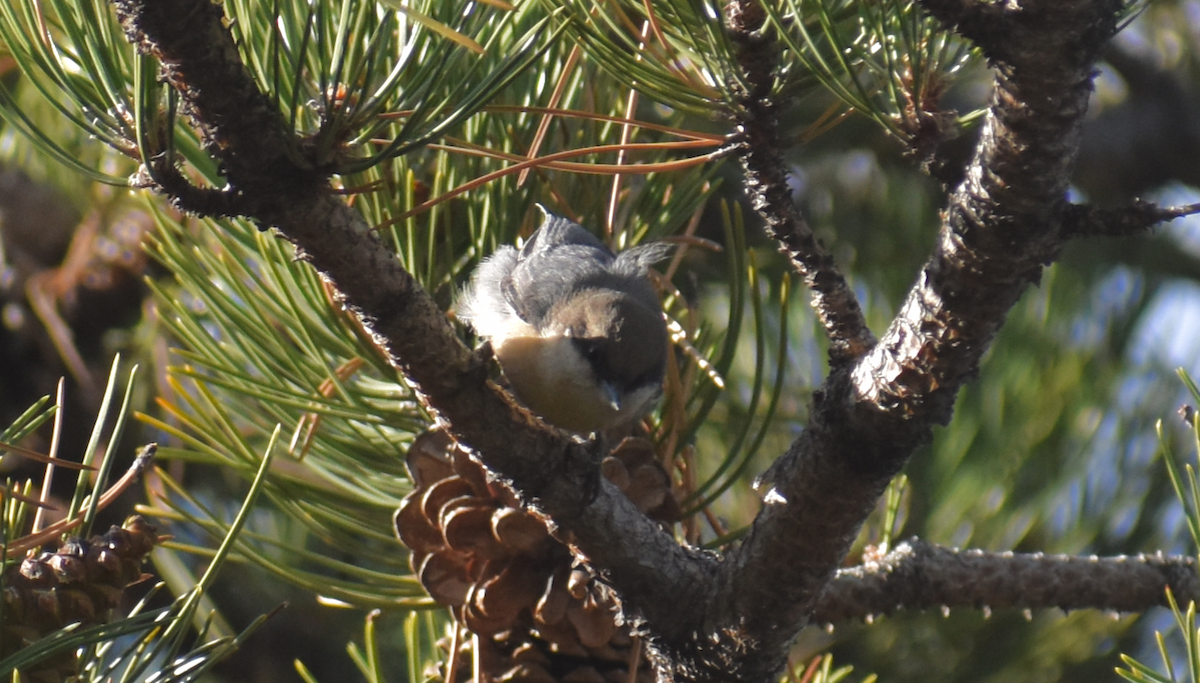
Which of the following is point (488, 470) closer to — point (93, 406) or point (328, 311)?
point (328, 311)

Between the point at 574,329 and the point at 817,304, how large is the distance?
0.75m

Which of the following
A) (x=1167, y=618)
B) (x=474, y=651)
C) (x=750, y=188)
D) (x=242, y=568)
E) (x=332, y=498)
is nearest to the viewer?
(x=750, y=188)

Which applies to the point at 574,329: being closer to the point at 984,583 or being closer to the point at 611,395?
the point at 611,395

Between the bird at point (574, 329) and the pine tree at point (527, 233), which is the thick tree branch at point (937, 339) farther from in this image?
the bird at point (574, 329)

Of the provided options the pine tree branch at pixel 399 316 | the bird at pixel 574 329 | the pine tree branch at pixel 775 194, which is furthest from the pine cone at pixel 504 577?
the pine tree branch at pixel 775 194

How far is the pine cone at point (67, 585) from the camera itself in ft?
2.84

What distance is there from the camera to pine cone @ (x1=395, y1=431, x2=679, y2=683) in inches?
47.9

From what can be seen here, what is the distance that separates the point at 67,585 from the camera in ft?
2.88

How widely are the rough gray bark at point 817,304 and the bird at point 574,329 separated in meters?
0.38

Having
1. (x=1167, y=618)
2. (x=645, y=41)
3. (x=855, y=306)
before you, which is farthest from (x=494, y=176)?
(x=1167, y=618)

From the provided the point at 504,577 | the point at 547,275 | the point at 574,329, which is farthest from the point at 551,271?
the point at 504,577

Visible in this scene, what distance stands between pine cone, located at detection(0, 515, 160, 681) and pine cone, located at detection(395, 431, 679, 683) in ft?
1.33

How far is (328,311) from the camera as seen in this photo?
132 centimetres

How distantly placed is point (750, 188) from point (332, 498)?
0.71 m
